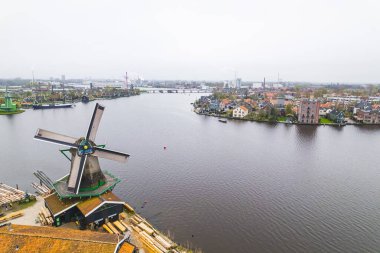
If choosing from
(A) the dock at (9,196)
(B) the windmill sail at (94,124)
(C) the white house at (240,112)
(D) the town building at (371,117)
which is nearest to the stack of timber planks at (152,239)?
(B) the windmill sail at (94,124)

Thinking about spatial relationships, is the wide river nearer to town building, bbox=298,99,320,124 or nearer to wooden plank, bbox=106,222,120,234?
wooden plank, bbox=106,222,120,234

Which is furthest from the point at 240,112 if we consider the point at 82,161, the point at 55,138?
the point at 82,161

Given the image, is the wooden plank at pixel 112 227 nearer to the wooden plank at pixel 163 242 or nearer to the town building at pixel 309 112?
the wooden plank at pixel 163 242

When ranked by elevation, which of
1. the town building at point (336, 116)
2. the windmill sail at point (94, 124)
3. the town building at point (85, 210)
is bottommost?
the town building at point (85, 210)

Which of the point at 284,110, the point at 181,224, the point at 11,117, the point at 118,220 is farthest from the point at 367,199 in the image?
the point at 11,117

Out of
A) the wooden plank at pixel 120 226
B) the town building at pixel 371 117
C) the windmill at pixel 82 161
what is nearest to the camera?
the wooden plank at pixel 120 226

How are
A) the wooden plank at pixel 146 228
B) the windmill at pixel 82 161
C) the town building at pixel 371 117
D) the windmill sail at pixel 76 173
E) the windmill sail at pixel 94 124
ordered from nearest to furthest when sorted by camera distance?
1. the wooden plank at pixel 146 228
2. the windmill sail at pixel 76 173
3. the windmill at pixel 82 161
4. the windmill sail at pixel 94 124
5. the town building at pixel 371 117

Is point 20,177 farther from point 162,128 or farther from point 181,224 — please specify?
point 162,128
